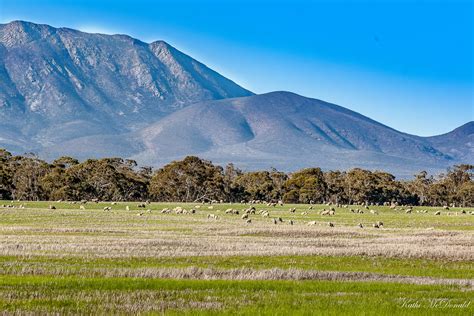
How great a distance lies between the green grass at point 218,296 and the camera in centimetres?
1591

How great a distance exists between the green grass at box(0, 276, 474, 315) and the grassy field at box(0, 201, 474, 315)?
27mm

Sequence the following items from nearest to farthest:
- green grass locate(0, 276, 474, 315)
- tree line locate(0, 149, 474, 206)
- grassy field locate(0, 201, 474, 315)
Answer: green grass locate(0, 276, 474, 315) < grassy field locate(0, 201, 474, 315) < tree line locate(0, 149, 474, 206)

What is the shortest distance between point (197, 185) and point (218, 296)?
10124 cm

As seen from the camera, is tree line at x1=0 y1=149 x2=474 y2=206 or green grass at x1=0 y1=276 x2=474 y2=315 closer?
green grass at x1=0 y1=276 x2=474 y2=315

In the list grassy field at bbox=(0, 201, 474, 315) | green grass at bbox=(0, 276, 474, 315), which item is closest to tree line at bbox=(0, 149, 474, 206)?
grassy field at bbox=(0, 201, 474, 315)

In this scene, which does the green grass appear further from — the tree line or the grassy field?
the tree line

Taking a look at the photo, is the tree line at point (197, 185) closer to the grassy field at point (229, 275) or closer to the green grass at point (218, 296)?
the grassy field at point (229, 275)

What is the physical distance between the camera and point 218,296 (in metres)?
18.1

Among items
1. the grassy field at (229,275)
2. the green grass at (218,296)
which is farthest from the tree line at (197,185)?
the green grass at (218,296)

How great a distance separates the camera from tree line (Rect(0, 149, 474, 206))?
11156cm

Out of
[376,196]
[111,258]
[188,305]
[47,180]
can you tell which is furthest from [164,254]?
[376,196]

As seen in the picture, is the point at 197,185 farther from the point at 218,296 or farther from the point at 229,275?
the point at 218,296

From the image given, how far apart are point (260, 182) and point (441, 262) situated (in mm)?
98834

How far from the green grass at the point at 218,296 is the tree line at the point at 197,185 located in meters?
90.2
